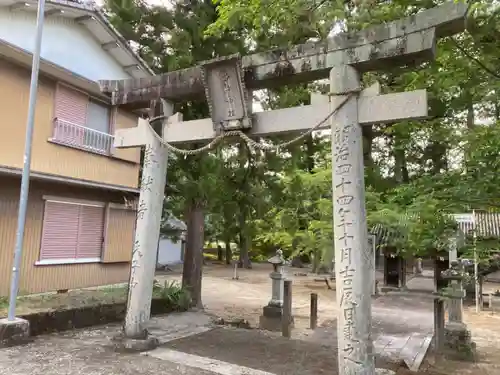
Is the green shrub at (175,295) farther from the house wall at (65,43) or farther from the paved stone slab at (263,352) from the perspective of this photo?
the house wall at (65,43)

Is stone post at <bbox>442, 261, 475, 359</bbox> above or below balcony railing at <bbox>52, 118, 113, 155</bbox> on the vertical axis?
below

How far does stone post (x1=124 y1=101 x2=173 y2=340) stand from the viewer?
22.5 ft

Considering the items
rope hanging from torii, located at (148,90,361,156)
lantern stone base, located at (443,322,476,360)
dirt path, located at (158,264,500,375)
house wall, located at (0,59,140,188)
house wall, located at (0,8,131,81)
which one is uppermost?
house wall, located at (0,8,131,81)

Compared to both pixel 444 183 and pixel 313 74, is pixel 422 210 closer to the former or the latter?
pixel 444 183

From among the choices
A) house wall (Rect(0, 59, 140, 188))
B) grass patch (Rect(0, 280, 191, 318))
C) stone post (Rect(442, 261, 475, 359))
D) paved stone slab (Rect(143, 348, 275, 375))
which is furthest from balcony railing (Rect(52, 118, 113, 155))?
stone post (Rect(442, 261, 475, 359))

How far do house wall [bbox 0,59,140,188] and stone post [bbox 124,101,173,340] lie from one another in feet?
15.6

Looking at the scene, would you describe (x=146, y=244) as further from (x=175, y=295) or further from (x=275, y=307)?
(x=275, y=307)

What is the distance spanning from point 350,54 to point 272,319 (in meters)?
8.46

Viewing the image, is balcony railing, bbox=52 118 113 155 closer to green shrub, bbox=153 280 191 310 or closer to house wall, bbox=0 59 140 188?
house wall, bbox=0 59 140 188

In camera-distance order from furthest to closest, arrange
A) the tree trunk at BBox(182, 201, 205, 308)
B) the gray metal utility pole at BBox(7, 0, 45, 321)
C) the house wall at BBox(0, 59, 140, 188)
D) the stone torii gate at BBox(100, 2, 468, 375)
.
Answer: the tree trunk at BBox(182, 201, 205, 308)
the house wall at BBox(0, 59, 140, 188)
the gray metal utility pole at BBox(7, 0, 45, 321)
the stone torii gate at BBox(100, 2, 468, 375)

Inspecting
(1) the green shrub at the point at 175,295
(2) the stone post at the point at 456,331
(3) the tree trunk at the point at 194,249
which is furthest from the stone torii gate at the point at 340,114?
(3) the tree trunk at the point at 194,249

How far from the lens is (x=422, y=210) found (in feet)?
17.2

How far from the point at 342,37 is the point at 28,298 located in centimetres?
839

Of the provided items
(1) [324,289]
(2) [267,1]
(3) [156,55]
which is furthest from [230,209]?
(1) [324,289]
